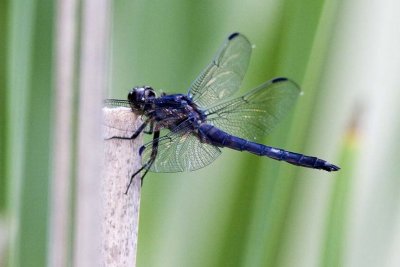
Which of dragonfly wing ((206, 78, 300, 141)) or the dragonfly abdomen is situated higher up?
dragonfly wing ((206, 78, 300, 141))

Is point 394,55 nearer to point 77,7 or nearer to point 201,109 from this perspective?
point 201,109

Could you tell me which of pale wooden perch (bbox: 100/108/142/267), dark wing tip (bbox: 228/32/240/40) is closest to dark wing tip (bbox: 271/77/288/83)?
dark wing tip (bbox: 228/32/240/40)

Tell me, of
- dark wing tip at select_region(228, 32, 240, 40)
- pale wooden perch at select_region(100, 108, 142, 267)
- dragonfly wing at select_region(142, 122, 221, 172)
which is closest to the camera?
pale wooden perch at select_region(100, 108, 142, 267)

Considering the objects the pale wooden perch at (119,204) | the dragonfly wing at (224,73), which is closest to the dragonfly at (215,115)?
the dragonfly wing at (224,73)

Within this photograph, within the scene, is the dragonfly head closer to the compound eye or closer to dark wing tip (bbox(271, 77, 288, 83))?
the compound eye

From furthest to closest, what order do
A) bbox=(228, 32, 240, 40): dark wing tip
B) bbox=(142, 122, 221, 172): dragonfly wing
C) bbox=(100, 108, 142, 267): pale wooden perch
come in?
bbox=(228, 32, 240, 40): dark wing tip < bbox=(142, 122, 221, 172): dragonfly wing < bbox=(100, 108, 142, 267): pale wooden perch

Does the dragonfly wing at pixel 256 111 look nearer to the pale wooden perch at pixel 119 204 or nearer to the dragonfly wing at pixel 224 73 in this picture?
the dragonfly wing at pixel 224 73
